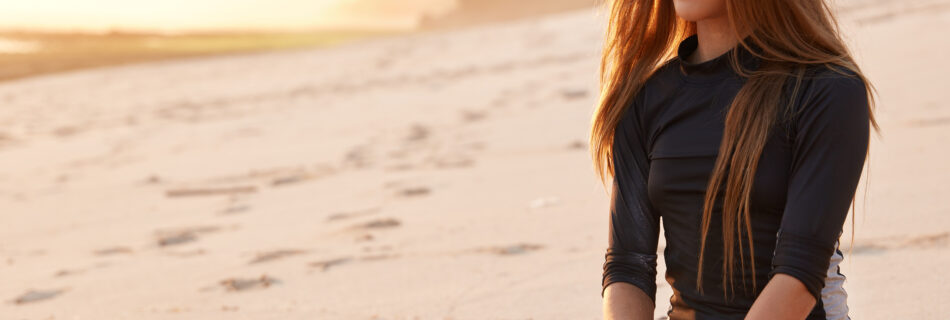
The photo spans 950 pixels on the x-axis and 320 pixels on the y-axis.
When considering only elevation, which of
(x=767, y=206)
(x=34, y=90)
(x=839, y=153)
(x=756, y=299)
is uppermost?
(x=839, y=153)

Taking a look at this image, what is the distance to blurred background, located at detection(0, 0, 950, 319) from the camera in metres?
2.78

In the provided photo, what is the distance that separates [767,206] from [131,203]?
14.1ft

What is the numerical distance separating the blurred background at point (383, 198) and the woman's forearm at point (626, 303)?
64 centimetres

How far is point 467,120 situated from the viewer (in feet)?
22.0

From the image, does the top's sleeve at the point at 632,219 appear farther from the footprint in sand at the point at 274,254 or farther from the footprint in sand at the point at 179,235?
the footprint in sand at the point at 179,235

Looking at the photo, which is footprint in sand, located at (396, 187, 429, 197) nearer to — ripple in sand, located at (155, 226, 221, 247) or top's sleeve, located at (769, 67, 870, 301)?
ripple in sand, located at (155, 226, 221, 247)

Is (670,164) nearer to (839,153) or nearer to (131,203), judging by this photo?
(839,153)

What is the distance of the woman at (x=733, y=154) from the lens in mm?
1390

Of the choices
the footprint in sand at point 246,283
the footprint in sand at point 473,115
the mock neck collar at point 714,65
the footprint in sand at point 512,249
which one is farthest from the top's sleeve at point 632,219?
the footprint in sand at point 473,115

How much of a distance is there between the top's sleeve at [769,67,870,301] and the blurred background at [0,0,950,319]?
15.0 inches

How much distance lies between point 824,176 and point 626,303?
1.39 feet

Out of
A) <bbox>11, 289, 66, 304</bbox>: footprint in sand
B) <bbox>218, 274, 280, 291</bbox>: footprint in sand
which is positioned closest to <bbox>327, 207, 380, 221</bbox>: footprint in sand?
<bbox>218, 274, 280, 291</bbox>: footprint in sand

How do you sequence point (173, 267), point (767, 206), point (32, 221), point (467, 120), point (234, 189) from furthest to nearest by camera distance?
point (467, 120) → point (234, 189) → point (32, 221) → point (173, 267) → point (767, 206)

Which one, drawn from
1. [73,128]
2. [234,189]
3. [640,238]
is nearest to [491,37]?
[73,128]
